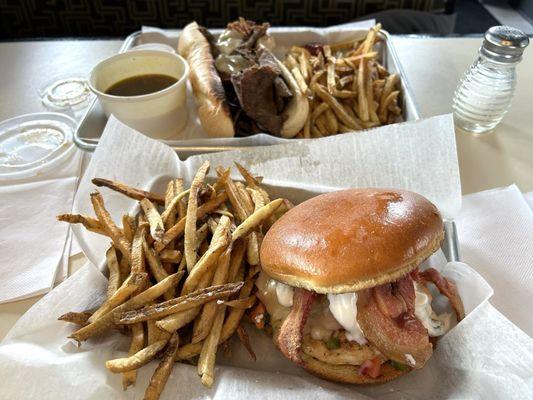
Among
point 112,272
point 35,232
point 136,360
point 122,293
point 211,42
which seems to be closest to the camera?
point 136,360

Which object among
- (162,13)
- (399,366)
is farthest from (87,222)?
(162,13)

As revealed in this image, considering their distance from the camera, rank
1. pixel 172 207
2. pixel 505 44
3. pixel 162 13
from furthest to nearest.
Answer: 1. pixel 162 13
2. pixel 505 44
3. pixel 172 207

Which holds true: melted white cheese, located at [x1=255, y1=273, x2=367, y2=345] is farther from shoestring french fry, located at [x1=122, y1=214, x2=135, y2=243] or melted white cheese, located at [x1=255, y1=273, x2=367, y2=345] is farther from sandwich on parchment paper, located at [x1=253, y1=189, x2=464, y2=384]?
shoestring french fry, located at [x1=122, y1=214, x2=135, y2=243]

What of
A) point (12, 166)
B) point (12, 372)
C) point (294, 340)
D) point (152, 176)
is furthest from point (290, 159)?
point (12, 166)

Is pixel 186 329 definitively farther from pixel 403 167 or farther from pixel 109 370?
pixel 403 167

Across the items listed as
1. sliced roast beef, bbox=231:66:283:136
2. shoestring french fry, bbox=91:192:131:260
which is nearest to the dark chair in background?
sliced roast beef, bbox=231:66:283:136

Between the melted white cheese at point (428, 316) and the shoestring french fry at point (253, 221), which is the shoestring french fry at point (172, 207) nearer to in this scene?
the shoestring french fry at point (253, 221)

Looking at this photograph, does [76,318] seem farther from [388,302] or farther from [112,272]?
[388,302]
